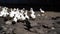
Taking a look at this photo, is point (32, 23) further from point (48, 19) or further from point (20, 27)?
point (48, 19)

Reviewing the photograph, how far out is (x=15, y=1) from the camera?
268 cm

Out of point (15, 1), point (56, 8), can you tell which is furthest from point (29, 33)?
point (15, 1)

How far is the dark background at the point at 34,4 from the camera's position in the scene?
8.31ft

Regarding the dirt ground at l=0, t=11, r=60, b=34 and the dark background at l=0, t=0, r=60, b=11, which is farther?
the dark background at l=0, t=0, r=60, b=11

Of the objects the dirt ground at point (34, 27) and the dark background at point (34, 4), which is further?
the dark background at point (34, 4)

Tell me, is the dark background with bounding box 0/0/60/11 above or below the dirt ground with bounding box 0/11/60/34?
above

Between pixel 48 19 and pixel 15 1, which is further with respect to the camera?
pixel 15 1

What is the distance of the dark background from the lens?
8.31 feet

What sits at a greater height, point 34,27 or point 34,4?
point 34,4

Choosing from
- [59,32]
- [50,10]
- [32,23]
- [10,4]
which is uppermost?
[10,4]

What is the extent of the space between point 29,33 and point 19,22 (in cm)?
33

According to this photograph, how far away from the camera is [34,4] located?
2645 millimetres

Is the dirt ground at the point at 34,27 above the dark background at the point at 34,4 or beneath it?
beneath

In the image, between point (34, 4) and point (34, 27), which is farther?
point (34, 4)
